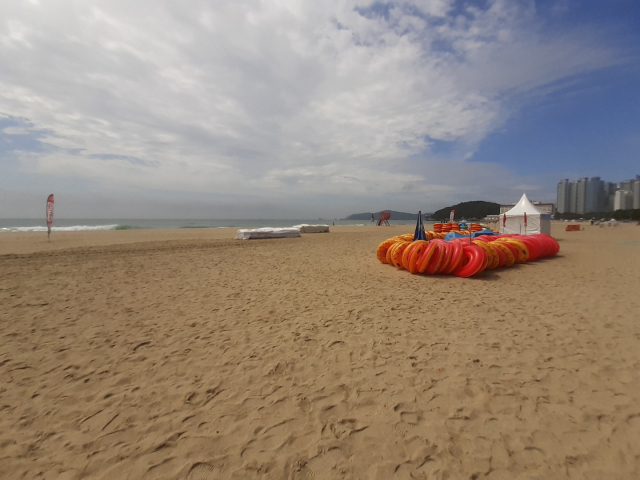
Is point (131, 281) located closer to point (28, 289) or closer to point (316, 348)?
point (28, 289)

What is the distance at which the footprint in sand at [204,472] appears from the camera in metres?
1.80

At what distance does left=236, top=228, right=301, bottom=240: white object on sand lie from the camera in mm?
17141

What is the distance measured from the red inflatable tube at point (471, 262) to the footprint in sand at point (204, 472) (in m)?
6.07

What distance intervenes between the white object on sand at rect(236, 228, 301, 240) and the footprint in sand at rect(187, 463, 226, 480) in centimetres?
1557

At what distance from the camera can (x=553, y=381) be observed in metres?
2.57

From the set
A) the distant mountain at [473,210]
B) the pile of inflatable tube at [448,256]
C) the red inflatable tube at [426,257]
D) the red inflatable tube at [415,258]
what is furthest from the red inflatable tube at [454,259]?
the distant mountain at [473,210]

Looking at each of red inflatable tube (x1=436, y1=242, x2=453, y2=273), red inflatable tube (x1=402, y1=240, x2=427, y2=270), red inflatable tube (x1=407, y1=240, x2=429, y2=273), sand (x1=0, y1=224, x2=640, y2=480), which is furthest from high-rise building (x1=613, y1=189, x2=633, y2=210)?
sand (x1=0, y1=224, x2=640, y2=480)

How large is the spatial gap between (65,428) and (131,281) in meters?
4.79

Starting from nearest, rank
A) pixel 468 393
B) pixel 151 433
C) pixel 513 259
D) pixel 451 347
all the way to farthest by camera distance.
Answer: pixel 151 433 < pixel 468 393 < pixel 451 347 < pixel 513 259

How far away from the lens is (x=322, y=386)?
2.62 meters

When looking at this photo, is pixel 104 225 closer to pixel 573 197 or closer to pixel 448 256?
pixel 448 256

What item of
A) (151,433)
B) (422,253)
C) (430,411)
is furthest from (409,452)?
(422,253)

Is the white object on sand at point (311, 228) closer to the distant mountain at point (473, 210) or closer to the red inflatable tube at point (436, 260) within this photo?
the red inflatable tube at point (436, 260)

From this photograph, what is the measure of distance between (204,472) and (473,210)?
83.8 metres
